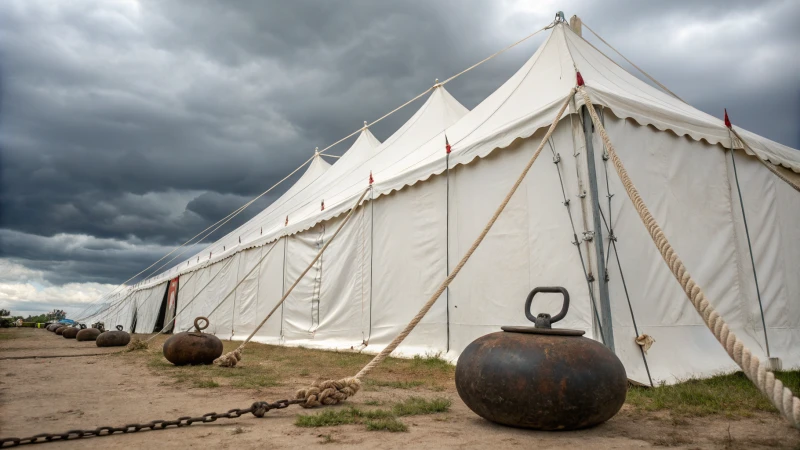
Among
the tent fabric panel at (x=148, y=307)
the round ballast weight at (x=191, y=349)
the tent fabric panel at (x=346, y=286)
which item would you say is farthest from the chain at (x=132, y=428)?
the tent fabric panel at (x=148, y=307)

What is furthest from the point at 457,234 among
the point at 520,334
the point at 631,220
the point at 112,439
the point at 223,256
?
the point at 223,256

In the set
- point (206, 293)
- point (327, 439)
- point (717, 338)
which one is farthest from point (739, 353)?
point (206, 293)

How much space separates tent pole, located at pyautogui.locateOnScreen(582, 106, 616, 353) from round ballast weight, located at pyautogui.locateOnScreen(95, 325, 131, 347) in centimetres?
942

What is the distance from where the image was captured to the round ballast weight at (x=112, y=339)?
9281 mm

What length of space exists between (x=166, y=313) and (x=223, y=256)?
26.8 ft

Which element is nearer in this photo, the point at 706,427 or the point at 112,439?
the point at 112,439

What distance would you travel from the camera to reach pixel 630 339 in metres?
3.40

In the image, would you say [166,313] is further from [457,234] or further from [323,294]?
[457,234]

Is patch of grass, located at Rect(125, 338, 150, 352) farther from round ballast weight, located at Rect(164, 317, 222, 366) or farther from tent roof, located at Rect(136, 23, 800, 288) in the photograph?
tent roof, located at Rect(136, 23, 800, 288)

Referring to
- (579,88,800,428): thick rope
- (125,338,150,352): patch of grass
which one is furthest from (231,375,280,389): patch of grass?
(125,338,150,352): patch of grass

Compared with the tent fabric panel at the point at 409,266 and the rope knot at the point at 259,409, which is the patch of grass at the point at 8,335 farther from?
the rope knot at the point at 259,409

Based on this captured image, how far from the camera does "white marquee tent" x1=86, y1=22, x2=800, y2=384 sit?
11.8 feet

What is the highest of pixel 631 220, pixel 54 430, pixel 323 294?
pixel 631 220

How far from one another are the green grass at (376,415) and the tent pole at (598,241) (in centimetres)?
134
